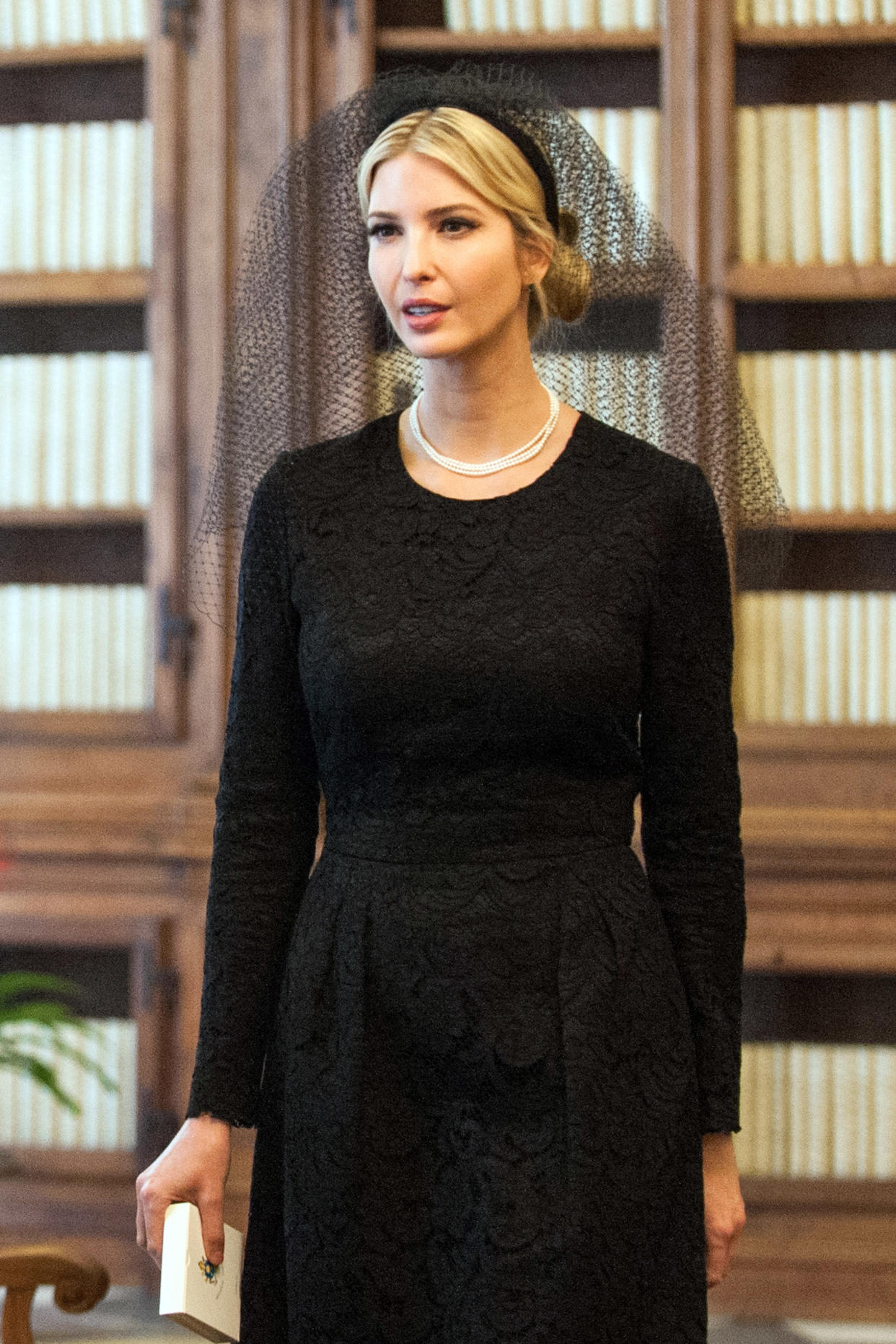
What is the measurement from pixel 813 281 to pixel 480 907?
1813 millimetres

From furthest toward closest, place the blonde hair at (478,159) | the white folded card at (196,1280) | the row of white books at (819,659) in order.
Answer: the row of white books at (819,659) < the blonde hair at (478,159) < the white folded card at (196,1280)

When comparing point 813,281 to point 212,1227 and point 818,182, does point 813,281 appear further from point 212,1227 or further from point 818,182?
point 212,1227

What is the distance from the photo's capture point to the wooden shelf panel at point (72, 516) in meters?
2.58

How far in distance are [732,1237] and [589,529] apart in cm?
55

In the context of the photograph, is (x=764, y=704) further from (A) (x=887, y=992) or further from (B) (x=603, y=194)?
(B) (x=603, y=194)

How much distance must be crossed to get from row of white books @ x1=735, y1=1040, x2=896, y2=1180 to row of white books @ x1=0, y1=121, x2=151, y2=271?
1900 mm

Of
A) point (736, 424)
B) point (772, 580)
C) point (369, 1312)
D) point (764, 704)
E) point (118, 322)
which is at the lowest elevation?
point (369, 1312)

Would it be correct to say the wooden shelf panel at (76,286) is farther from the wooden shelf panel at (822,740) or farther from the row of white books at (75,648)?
the wooden shelf panel at (822,740)

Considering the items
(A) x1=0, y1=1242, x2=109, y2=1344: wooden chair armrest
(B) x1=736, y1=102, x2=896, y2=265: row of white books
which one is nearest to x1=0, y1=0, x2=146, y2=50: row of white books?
(B) x1=736, y1=102, x2=896, y2=265: row of white books

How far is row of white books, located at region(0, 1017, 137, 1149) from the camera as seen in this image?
255cm

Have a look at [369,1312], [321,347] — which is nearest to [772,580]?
[321,347]

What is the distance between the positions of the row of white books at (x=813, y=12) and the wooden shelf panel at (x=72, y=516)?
4.69 feet

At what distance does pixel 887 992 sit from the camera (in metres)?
2.59

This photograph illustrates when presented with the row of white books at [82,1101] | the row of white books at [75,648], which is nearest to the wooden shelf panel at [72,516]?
the row of white books at [75,648]
